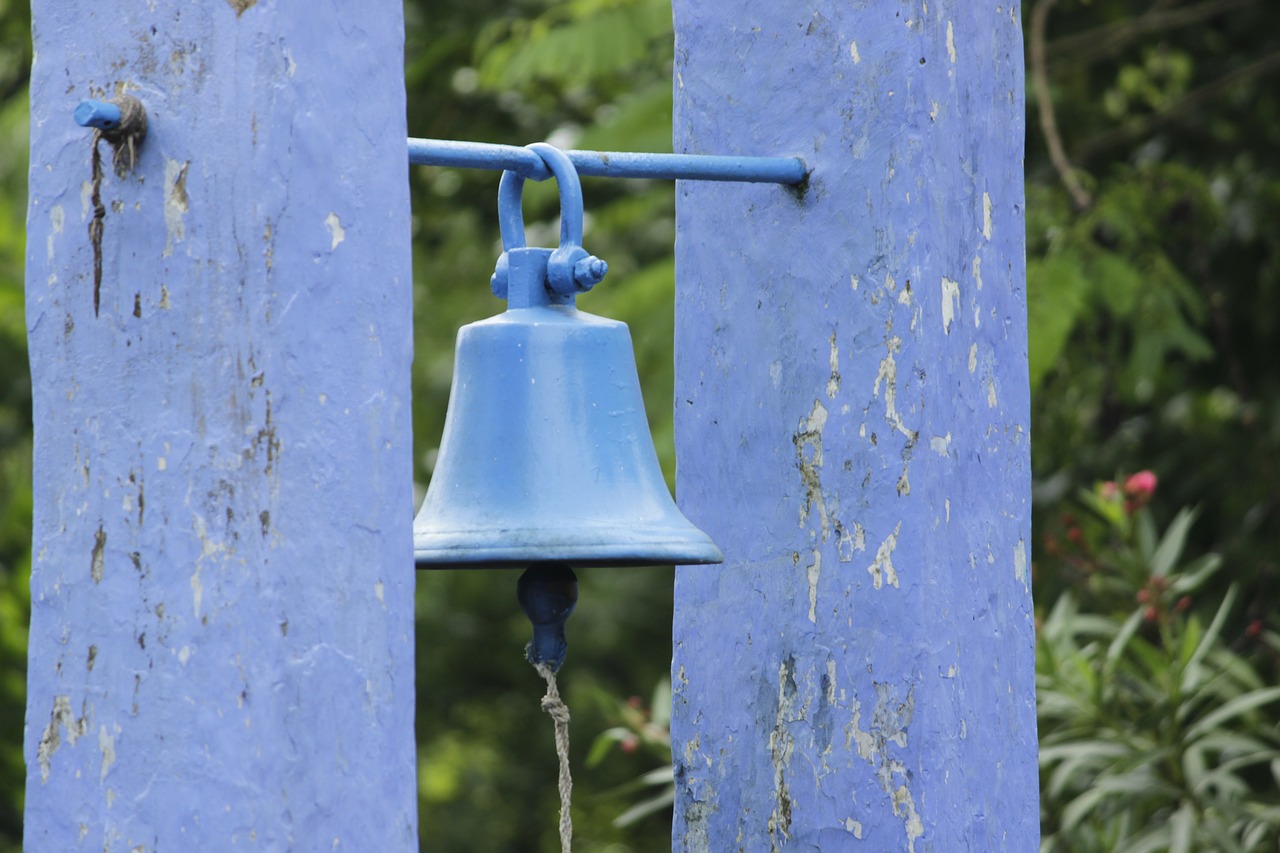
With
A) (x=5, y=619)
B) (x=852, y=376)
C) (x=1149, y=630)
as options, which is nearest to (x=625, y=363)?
(x=852, y=376)

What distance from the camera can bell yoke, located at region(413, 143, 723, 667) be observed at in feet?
5.07

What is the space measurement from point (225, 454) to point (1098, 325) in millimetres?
2842

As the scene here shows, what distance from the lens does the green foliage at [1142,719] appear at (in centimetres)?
286

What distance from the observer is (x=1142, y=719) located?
117 inches

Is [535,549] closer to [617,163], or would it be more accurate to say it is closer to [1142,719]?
[617,163]

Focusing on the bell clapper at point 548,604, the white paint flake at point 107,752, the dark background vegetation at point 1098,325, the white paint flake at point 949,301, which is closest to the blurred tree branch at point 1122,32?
the dark background vegetation at point 1098,325

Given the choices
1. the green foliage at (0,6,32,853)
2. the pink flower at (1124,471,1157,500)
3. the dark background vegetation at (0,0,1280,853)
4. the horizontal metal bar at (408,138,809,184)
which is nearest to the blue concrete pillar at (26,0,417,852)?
the horizontal metal bar at (408,138,809,184)

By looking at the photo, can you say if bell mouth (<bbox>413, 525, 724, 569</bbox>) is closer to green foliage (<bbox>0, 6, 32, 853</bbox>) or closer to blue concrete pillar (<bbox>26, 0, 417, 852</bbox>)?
blue concrete pillar (<bbox>26, 0, 417, 852</bbox>)

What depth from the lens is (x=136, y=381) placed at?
1.26 metres

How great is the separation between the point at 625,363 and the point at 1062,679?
155 cm

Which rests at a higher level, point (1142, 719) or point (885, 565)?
point (885, 565)

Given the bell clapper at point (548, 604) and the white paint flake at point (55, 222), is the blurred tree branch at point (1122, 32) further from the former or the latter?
the white paint flake at point (55, 222)

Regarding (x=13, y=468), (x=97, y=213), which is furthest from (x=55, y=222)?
(x=13, y=468)

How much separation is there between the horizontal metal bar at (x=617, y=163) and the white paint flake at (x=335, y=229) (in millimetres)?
198
